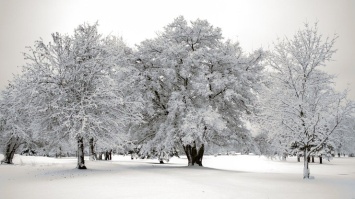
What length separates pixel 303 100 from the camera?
20094mm

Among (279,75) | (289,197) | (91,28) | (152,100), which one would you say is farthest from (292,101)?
(91,28)

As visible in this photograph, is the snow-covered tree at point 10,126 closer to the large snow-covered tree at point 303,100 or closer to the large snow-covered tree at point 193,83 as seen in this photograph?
the large snow-covered tree at point 193,83

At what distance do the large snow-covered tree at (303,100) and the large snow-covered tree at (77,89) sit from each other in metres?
10.3

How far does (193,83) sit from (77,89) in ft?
31.1

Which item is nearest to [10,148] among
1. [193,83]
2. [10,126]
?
[10,126]

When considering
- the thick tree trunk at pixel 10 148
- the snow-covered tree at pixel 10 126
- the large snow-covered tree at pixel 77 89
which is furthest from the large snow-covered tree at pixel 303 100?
the thick tree trunk at pixel 10 148

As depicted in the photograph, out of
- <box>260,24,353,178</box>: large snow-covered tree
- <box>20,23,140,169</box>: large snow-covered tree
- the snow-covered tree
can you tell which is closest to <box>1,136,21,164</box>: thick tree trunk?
the snow-covered tree

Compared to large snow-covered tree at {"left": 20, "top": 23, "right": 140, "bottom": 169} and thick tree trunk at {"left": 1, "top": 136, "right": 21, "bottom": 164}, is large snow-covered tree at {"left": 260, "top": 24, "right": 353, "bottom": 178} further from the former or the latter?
thick tree trunk at {"left": 1, "top": 136, "right": 21, "bottom": 164}

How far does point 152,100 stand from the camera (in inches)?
1170

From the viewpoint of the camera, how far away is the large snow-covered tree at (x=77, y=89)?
2242cm

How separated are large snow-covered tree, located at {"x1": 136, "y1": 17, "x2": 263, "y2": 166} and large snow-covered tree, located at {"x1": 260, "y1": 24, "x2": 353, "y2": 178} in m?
6.02

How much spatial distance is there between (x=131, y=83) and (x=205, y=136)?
770 cm

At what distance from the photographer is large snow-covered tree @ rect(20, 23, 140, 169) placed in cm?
2242

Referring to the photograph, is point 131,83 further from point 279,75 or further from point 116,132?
point 279,75
